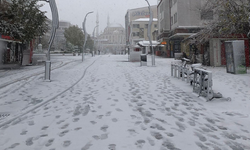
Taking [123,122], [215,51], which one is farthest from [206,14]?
[123,122]

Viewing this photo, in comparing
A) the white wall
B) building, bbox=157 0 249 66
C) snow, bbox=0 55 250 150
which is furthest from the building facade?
snow, bbox=0 55 250 150

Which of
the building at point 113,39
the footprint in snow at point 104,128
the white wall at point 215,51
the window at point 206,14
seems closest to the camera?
the footprint in snow at point 104,128

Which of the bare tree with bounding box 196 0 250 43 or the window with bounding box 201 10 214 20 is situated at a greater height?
the window with bounding box 201 10 214 20

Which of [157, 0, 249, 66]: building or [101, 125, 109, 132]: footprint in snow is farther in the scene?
[157, 0, 249, 66]: building

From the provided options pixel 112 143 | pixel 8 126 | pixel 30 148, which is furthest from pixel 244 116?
pixel 8 126

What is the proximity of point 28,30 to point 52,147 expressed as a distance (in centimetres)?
1626

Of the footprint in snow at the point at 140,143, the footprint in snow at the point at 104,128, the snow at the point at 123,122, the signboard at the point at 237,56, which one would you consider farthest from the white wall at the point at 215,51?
the footprint in snow at the point at 140,143

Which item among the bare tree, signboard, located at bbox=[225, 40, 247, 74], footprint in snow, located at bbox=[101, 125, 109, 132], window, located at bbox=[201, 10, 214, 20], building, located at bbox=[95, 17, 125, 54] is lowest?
footprint in snow, located at bbox=[101, 125, 109, 132]

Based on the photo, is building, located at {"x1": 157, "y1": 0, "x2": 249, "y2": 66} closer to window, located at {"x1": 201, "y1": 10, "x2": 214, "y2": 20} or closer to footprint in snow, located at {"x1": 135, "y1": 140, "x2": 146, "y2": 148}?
window, located at {"x1": 201, "y1": 10, "x2": 214, "y2": 20}

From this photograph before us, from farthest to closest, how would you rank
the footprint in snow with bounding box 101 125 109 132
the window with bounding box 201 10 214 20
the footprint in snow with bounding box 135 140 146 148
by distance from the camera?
1. the window with bounding box 201 10 214 20
2. the footprint in snow with bounding box 101 125 109 132
3. the footprint in snow with bounding box 135 140 146 148

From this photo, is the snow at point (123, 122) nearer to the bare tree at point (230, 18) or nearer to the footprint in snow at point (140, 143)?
the footprint in snow at point (140, 143)

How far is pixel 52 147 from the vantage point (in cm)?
313

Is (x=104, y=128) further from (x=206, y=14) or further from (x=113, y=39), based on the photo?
(x=113, y=39)

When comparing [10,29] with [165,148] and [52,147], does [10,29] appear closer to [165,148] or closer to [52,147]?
[52,147]
